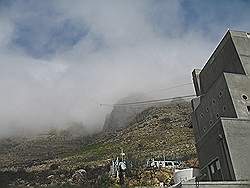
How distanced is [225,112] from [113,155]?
58.9m

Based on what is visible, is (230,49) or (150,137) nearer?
(230,49)

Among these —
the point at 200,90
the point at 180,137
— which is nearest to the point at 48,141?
the point at 180,137

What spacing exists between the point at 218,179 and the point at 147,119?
88.2 meters

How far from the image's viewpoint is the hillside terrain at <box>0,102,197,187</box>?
5720cm

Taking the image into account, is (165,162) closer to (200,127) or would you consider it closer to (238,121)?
(200,127)

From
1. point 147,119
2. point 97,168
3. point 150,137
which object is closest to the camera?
point 97,168

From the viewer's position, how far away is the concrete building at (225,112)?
91.7ft

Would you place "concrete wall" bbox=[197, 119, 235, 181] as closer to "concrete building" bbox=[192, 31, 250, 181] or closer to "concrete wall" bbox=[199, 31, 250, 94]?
"concrete building" bbox=[192, 31, 250, 181]

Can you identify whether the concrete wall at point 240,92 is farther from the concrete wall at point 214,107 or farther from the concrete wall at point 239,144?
the concrete wall at point 239,144

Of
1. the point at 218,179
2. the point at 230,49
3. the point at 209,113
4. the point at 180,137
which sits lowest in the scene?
the point at 218,179

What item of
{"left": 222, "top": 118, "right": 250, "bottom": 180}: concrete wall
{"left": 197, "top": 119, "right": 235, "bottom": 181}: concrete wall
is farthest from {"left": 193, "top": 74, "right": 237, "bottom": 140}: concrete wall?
{"left": 197, "top": 119, "right": 235, "bottom": 181}: concrete wall

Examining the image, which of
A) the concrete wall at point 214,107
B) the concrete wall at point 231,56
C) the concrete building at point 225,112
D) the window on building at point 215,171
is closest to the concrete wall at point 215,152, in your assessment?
the concrete building at point 225,112

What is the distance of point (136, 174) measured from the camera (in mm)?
58719

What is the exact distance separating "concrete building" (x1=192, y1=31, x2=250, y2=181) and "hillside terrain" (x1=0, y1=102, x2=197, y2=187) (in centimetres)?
1750
